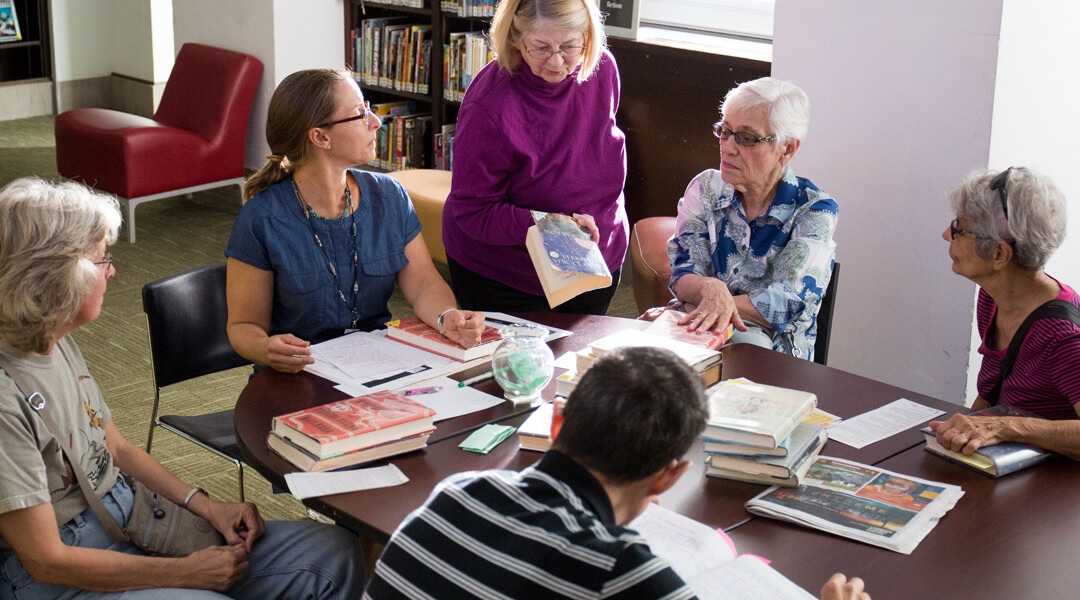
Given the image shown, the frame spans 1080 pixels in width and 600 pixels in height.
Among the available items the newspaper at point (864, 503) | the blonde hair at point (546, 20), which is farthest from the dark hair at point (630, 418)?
the blonde hair at point (546, 20)

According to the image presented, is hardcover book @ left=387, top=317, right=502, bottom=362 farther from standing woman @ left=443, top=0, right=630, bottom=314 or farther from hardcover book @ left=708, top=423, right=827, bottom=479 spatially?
hardcover book @ left=708, top=423, right=827, bottom=479

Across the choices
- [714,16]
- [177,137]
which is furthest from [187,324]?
[177,137]

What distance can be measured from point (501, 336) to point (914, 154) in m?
1.71

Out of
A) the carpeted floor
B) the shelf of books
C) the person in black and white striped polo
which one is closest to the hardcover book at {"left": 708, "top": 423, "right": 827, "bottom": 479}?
the person in black and white striped polo

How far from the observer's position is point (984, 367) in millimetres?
2605

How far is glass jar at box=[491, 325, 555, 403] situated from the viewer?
2.38m

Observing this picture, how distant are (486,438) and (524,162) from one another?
1.12 meters

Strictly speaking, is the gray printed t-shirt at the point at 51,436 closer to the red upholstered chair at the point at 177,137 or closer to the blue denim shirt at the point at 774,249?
the blue denim shirt at the point at 774,249

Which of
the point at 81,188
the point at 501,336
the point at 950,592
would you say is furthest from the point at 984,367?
the point at 81,188

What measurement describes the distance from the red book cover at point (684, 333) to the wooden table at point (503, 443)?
1.8 inches

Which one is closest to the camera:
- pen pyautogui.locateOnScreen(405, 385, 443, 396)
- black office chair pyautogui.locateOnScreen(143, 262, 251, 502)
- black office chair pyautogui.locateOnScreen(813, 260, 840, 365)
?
pen pyautogui.locateOnScreen(405, 385, 443, 396)

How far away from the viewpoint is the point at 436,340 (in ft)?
8.79

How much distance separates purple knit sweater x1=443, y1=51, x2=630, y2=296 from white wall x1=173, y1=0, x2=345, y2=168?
3.84 meters

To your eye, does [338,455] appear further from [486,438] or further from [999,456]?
[999,456]
